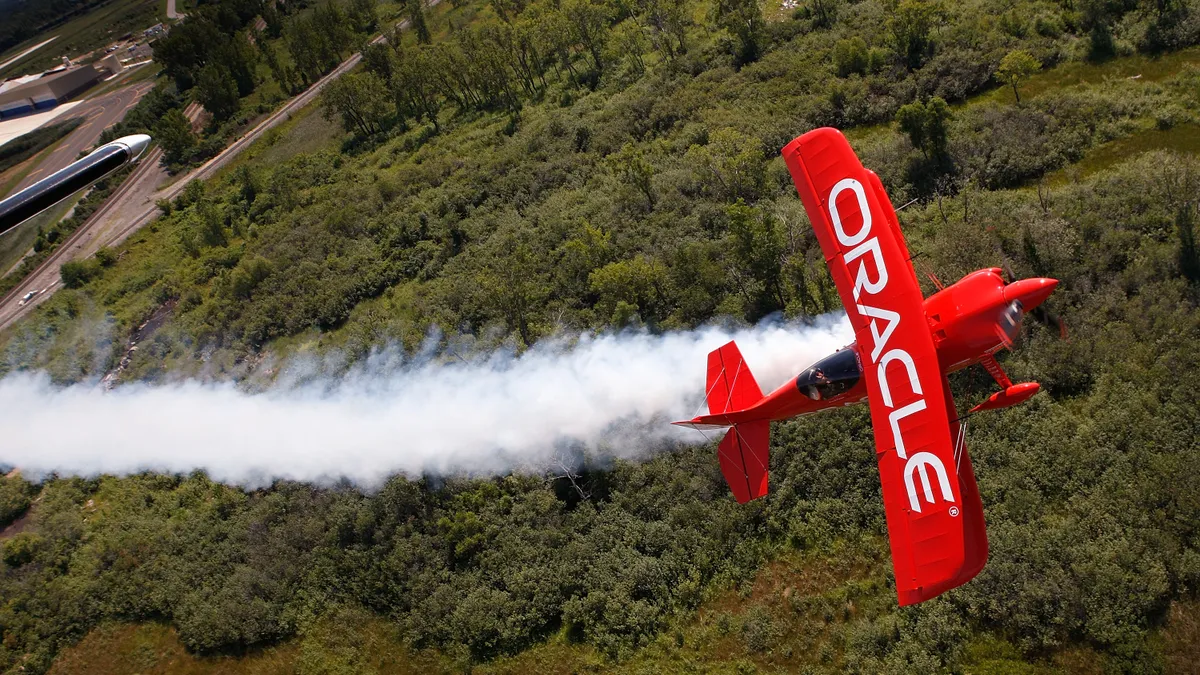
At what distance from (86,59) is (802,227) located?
123297 mm

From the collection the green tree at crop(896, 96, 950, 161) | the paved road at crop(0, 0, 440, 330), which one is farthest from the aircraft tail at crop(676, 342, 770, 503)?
the paved road at crop(0, 0, 440, 330)

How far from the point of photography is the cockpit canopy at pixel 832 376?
20.8 meters

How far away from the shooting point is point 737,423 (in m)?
23.5

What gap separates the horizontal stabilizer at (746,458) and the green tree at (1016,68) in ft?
115

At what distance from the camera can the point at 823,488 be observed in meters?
29.7

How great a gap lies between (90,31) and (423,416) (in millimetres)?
130044

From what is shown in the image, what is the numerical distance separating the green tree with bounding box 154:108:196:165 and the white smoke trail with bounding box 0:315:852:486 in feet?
177

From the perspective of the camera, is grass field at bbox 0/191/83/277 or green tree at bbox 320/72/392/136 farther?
green tree at bbox 320/72/392/136

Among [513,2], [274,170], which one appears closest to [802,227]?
[274,170]

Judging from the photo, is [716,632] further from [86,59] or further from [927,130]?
[86,59]

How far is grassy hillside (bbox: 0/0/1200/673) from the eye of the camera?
26.2 meters

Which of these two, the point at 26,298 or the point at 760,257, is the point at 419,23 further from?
the point at 760,257

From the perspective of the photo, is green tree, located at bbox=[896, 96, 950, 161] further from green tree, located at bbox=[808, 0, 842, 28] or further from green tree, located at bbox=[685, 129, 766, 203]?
green tree, located at bbox=[808, 0, 842, 28]

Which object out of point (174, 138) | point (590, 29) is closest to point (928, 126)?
point (590, 29)
